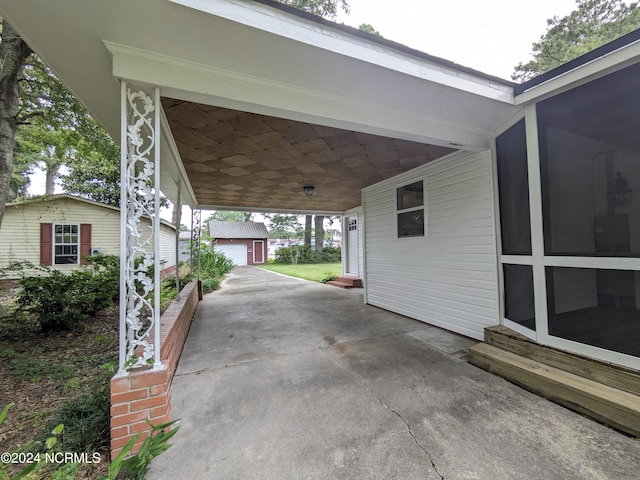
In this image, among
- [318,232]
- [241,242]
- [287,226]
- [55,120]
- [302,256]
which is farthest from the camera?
[287,226]

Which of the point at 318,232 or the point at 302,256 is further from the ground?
the point at 318,232

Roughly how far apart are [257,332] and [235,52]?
146 inches

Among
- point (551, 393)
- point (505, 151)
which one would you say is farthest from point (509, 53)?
point (551, 393)

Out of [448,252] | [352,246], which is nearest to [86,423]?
[448,252]

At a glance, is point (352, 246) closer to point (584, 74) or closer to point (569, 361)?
point (569, 361)

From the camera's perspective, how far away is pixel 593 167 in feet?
8.24

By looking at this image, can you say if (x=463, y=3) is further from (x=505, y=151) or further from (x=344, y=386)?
(x=344, y=386)

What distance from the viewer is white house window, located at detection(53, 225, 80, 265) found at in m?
9.41

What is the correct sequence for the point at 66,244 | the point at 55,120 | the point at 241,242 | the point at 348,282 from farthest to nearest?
1. the point at 241,242
2. the point at 66,244
3. the point at 348,282
4. the point at 55,120

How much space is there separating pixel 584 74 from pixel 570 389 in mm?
2551

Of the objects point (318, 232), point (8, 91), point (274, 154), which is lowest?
point (318, 232)

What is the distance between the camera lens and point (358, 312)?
545 centimetres

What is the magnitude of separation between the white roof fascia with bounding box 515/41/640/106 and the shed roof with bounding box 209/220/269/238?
2146 cm

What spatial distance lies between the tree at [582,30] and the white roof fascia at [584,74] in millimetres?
9700
